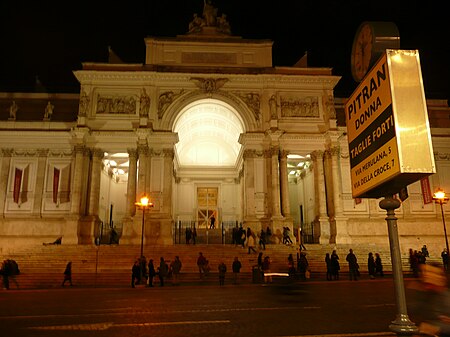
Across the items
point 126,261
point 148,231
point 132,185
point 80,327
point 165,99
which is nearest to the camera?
point 80,327

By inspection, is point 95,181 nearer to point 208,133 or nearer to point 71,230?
point 71,230

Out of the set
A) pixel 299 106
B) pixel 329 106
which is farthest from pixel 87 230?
pixel 329 106

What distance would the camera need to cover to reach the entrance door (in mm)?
36875

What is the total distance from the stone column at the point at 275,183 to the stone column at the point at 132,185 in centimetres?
1059

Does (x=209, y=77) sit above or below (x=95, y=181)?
above

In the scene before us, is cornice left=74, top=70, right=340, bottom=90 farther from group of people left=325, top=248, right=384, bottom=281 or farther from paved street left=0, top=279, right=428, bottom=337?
paved street left=0, top=279, right=428, bottom=337

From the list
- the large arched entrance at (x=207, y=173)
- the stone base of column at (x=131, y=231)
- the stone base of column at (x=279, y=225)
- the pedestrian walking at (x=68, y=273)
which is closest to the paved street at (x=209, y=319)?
the pedestrian walking at (x=68, y=273)

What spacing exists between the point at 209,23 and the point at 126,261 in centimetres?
2219

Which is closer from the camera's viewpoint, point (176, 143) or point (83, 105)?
point (83, 105)

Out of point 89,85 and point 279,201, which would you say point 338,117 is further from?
point 89,85

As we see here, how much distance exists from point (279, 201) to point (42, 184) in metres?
18.7

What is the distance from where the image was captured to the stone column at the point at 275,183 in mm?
28219

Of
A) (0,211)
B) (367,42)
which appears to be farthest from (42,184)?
(367,42)

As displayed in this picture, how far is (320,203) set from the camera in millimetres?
29375
